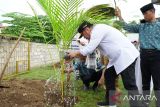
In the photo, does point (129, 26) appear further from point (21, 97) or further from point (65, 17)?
point (21, 97)

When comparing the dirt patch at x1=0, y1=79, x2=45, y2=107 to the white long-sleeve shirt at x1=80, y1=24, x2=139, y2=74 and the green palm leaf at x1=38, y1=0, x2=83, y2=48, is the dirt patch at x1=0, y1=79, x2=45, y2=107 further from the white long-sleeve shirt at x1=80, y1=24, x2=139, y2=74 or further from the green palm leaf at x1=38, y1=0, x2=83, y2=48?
the white long-sleeve shirt at x1=80, y1=24, x2=139, y2=74

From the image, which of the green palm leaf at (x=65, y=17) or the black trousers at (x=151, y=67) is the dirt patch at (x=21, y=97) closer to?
the green palm leaf at (x=65, y=17)

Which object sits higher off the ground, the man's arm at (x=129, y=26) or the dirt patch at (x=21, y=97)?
the man's arm at (x=129, y=26)

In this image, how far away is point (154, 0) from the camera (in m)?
8.34

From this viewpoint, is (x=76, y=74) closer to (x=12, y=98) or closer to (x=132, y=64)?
(x=12, y=98)

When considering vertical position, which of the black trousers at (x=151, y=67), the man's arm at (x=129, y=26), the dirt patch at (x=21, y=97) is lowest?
the dirt patch at (x=21, y=97)

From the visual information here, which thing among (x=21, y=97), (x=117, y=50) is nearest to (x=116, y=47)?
(x=117, y=50)

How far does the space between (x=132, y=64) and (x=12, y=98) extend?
2296mm

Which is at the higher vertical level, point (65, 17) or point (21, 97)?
point (65, 17)

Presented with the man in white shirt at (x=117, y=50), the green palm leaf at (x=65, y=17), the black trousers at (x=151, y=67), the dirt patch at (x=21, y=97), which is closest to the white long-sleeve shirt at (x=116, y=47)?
the man in white shirt at (x=117, y=50)

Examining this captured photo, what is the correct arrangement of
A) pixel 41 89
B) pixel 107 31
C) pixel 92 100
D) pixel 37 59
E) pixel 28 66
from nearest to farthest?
pixel 107 31
pixel 92 100
pixel 41 89
pixel 28 66
pixel 37 59

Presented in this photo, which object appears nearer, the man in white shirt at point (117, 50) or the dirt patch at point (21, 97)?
the man in white shirt at point (117, 50)

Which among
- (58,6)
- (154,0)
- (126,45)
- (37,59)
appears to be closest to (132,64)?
(126,45)

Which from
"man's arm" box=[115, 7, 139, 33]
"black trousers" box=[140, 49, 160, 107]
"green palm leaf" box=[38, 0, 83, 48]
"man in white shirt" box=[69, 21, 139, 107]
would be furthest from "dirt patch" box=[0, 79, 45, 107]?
"man's arm" box=[115, 7, 139, 33]
